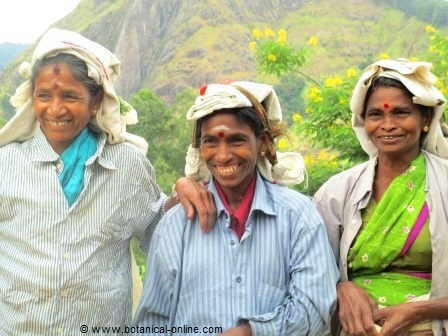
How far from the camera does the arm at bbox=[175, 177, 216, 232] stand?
2.55m

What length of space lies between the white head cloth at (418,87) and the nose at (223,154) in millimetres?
710

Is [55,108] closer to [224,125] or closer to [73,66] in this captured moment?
[73,66]

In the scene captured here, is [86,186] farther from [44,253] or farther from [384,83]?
[384,83]

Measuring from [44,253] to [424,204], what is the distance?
5.35 feet

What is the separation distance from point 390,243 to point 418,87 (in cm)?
68

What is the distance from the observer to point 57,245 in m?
2.62

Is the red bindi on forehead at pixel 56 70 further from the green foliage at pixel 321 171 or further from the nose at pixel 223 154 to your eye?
the green foliage at pixel 321 171

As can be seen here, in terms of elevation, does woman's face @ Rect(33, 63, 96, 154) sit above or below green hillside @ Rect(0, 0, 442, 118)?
below

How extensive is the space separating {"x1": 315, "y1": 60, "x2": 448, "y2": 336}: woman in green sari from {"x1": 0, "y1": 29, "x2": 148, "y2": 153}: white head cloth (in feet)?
3.42

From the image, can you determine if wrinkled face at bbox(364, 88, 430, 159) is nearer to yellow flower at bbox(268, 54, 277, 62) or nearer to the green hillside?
yellow flower at bbox(268, 54, 277, 62)

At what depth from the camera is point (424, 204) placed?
2.65 m

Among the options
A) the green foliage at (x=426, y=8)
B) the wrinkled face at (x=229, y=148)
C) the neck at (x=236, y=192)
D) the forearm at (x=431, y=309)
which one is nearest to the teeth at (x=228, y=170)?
the wrinkled face at (x=229, y=148)

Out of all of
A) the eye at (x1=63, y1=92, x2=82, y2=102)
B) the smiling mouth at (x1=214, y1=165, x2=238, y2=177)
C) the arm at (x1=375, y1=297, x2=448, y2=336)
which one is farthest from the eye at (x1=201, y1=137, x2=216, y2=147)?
the arm at (x1=375, y1=297, x2=448, y2=336)

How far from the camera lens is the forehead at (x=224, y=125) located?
254 centimetres
